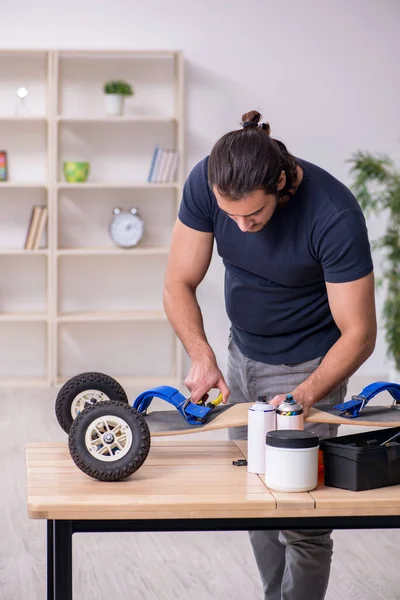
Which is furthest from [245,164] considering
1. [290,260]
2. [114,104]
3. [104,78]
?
[104,78]

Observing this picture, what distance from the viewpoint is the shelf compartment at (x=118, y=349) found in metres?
6.23

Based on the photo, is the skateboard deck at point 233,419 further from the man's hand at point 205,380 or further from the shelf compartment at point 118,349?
the shelf compartment at point 118,349

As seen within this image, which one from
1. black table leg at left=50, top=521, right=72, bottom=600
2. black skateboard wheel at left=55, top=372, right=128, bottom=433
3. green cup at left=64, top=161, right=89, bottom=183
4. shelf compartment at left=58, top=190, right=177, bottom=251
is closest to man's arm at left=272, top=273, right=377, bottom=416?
black skateboard wheel at left=55, top=372, right=128, bottom=433

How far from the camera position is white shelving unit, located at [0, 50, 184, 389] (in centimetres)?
598

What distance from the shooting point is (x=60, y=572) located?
62.4 inches

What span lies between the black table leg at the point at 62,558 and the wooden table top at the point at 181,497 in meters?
0.03

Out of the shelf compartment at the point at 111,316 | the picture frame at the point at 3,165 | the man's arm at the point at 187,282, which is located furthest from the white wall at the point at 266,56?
the man's arm at the point at 187,282

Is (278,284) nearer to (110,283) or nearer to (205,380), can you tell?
(205,380)

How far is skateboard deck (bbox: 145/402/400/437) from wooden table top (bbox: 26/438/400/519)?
8 cm

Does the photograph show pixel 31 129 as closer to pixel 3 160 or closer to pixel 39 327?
pixel 3 160

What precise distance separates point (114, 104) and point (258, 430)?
4.42 meters

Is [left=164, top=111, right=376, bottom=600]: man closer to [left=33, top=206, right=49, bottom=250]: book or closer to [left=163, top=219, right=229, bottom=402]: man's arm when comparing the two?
[left=163, top=219, right=229, bottom=402]: man's arm

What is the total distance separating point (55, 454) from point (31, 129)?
14.8 ft

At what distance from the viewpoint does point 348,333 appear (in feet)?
6.78
